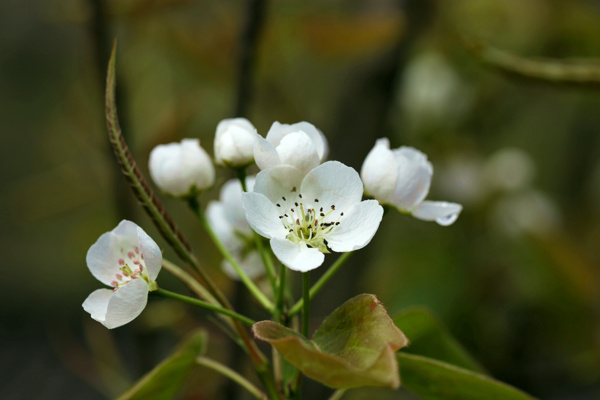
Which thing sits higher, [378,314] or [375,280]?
[378,314]

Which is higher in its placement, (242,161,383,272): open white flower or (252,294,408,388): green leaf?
(242,161,383,272): open white flower

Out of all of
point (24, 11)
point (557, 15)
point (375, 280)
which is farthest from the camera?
point (24, 11)

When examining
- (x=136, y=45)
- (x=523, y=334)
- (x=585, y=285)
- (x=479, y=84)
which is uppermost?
(x=136, y=45)

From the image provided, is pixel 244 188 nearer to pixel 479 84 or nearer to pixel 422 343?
pixel 422 343

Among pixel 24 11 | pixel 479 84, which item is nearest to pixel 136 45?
pixel 479 84

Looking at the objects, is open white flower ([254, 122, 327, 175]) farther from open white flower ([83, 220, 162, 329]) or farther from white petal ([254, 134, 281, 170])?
open white flower ([83, 220, 162, 329])

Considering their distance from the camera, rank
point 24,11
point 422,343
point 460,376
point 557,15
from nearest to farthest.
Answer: point 460,376, point 422,343, point 557,15, point 24,11

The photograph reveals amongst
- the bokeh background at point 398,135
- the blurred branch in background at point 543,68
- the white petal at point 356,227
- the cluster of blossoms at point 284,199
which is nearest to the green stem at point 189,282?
the cluster of blossoms at point 284,199

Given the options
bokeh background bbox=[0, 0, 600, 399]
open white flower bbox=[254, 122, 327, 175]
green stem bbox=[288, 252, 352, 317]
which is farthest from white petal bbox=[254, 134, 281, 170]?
bokeh background bbox=[0, 0, 600, 399]
